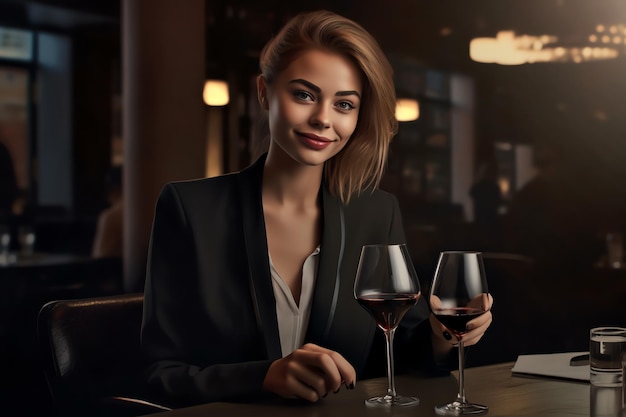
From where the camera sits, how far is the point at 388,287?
44.4 inches

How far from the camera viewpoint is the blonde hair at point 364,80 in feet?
5.96

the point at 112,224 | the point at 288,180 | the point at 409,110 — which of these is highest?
the point at 409,110

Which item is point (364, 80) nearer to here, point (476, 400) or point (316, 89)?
point (316, 89)

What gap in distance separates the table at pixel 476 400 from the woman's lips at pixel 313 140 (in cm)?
59

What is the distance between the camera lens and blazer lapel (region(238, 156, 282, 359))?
1.68 m

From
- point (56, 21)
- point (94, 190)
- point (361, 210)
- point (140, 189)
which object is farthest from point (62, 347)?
point (56, 21)

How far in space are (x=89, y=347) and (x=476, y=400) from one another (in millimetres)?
887

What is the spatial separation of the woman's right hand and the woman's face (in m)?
0.66

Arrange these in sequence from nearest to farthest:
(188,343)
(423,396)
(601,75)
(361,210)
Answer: (423,396)
(188,343)
(361,210)
(601,75)

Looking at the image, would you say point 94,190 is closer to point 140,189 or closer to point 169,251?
point 140,189

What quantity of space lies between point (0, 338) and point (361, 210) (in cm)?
276

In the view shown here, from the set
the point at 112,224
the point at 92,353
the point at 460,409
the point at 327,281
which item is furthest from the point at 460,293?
the point at 112,224

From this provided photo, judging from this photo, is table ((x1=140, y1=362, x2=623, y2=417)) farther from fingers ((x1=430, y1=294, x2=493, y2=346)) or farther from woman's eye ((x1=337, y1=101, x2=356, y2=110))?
woman's eye ((x1=337, y1=101, x2=356, y2=110))

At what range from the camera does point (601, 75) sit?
12.2ft
